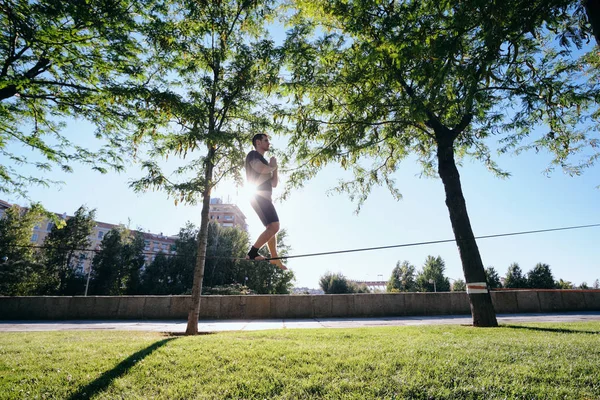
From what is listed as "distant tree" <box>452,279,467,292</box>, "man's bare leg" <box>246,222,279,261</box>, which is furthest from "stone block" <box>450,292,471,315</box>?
"distant tree" <box>452,279,467,292</box>

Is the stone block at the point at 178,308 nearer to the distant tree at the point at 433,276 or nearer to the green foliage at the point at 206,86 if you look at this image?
the green foliage at the point at 206,86

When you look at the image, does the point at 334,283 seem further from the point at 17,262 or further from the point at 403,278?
the point at 17,262

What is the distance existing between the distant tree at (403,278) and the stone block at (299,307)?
186ft

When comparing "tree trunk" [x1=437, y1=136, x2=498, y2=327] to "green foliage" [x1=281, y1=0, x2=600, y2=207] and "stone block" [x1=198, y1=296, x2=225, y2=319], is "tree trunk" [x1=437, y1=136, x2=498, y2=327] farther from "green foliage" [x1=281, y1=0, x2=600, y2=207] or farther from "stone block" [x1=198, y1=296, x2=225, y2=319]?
"stone block" [x1=198, y1=296, x2=225, y2=319]

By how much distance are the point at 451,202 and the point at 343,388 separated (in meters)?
8.10

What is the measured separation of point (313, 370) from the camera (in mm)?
4324

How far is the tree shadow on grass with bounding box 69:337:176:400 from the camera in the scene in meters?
3.81

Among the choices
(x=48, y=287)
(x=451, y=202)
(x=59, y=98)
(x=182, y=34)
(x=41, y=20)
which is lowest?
(x=48, y=287)

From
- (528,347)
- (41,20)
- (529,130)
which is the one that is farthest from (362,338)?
(41,20)

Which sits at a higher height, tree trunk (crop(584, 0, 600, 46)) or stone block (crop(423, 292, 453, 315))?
tree trunk (crop(584, 0, 600, 46))

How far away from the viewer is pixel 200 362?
15.8 feet

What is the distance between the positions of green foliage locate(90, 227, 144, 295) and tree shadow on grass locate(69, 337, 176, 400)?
49.0 meters

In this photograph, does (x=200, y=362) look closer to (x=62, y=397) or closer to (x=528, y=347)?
(x=62, y=397)

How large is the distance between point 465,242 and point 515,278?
2200 inches
